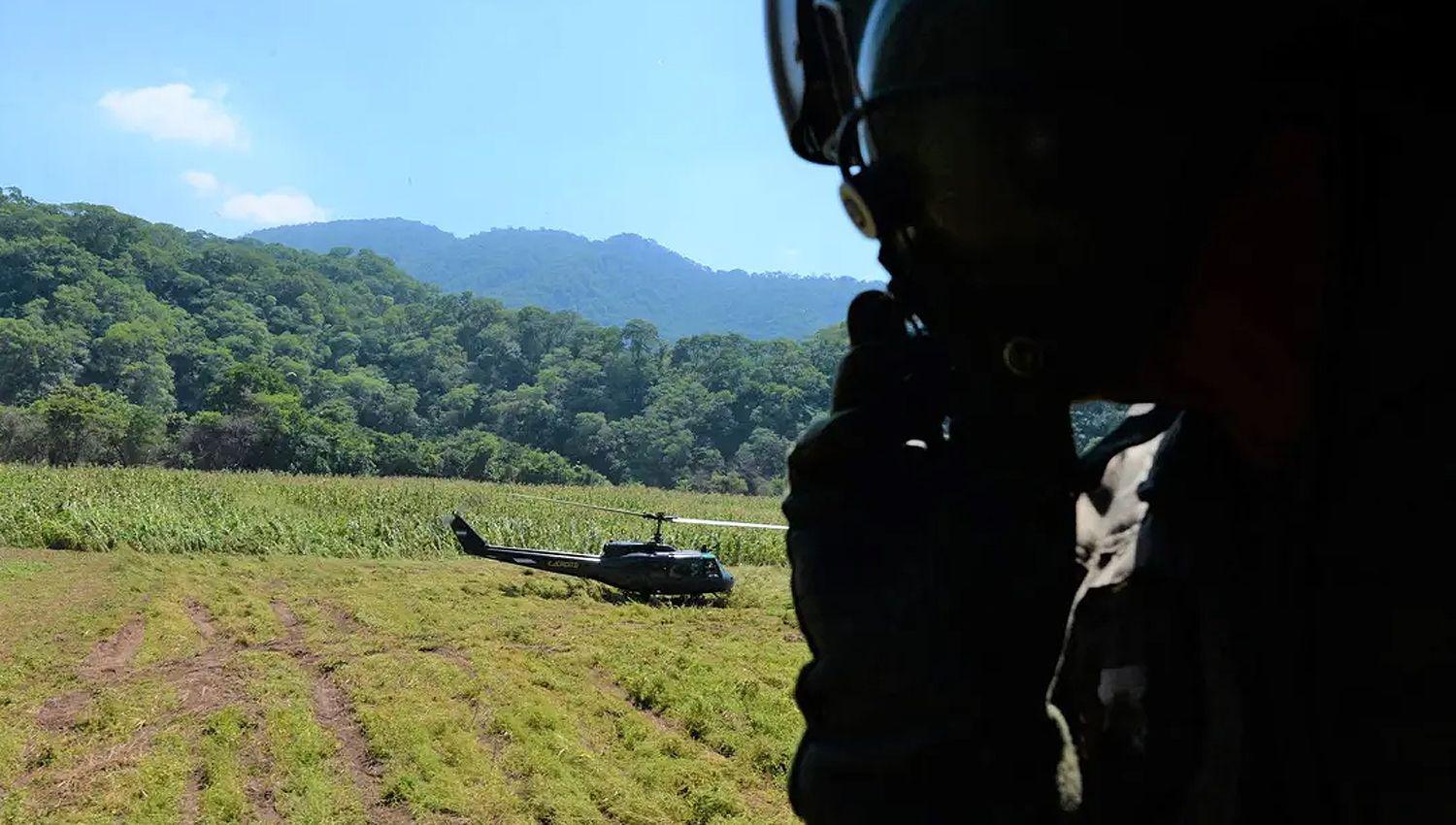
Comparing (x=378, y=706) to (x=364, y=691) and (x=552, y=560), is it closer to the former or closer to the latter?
(x=364, y=691)

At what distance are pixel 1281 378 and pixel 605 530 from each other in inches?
971

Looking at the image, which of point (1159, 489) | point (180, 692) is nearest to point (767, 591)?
point (180, 692)

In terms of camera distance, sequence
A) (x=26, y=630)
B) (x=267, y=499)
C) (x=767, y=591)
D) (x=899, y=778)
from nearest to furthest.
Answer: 1. (x=899, y=778)
2. (x=26, y=630)
3. (x=767, y=591)
4. (x=267, y=499)

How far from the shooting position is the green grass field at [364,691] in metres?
7.51

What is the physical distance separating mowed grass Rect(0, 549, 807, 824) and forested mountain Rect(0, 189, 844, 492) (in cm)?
2974

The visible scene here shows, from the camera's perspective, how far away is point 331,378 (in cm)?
7062

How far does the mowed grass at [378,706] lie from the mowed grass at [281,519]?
4.09 metres

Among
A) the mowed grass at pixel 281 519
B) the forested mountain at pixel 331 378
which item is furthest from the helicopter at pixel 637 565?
the forested mountain at pixel 331 378

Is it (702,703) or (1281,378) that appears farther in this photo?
(702,703)

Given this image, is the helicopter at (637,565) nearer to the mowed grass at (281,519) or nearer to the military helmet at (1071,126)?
the mowed grass at (281,519)

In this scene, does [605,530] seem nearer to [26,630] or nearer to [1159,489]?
[26,630]

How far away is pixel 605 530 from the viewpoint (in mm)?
25078

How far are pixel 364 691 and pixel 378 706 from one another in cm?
43

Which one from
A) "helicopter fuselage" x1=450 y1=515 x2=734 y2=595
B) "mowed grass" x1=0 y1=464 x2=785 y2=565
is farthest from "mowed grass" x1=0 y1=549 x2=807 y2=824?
"mowed grass" x1=0 y1=464 x2=785 y2=565
